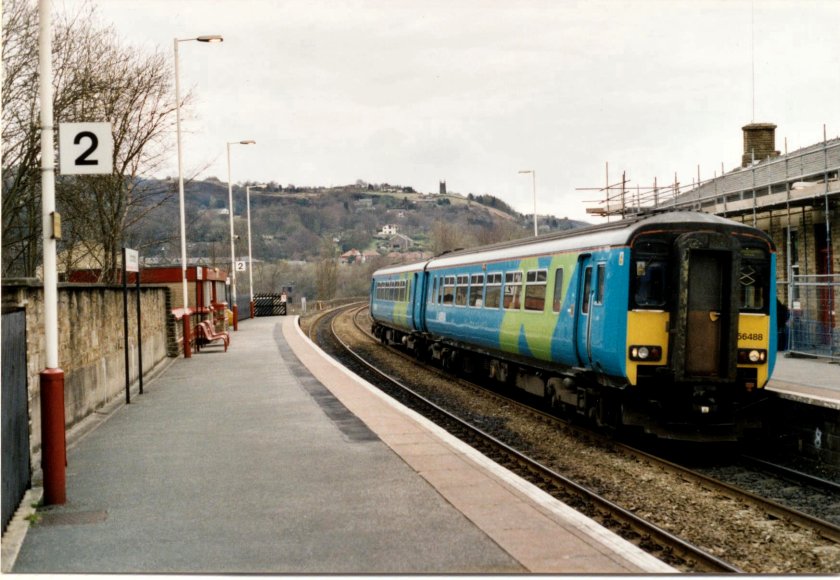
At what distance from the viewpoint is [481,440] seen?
43.2 feet

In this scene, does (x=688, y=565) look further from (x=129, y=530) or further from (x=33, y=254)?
(x=33, y=254)

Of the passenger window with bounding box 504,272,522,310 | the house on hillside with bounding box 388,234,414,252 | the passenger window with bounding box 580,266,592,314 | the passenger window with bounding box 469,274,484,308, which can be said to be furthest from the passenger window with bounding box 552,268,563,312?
the house on hillside with bounding box 388,234,414,252

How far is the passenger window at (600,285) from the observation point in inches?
472

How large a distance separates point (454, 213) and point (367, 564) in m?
94.8

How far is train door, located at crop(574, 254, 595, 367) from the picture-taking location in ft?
40.8

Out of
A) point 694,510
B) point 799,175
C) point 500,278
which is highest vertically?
point 799,175

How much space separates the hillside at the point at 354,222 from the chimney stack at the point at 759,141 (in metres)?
32.5

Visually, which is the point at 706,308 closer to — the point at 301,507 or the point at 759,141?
the point at 301,507

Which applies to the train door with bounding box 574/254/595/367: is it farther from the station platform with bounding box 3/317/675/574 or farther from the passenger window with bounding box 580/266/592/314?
the station platform with bounding box 3/317/675/574

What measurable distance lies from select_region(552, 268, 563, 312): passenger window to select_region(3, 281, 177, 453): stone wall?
7075 millimetres

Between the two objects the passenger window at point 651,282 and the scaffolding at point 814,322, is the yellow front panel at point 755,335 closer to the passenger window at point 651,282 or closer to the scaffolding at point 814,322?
the passenger window at point 651,282

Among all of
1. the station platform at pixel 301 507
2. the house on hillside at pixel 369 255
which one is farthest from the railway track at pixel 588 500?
the house on hillside at pixel 369 255

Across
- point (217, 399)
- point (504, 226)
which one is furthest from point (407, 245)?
point (217, 399)

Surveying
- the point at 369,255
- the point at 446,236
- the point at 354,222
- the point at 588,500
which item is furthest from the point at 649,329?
the point at 354,222
